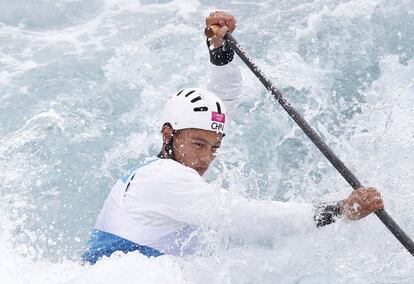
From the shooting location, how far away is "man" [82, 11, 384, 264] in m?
3.56

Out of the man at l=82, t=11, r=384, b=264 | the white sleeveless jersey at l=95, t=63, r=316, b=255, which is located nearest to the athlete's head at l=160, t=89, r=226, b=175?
the man at l=82, t=11, r=384, b=264

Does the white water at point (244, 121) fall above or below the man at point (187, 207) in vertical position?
below

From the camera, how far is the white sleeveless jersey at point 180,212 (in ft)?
11.7

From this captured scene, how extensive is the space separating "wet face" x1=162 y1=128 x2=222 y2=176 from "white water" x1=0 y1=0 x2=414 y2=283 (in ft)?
3.11

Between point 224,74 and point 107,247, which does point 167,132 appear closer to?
point 107,247

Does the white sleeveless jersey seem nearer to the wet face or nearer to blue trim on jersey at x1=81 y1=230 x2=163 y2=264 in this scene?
blue trim on jersey at x1=81 y1=230 x2=163 y2=264

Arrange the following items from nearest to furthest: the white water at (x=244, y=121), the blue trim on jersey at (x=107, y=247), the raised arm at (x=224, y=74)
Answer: the blue trim on jersey at (x=107, y=247) → the raised arm at (x=224, y=74) → the white water at (x=244, y=121)

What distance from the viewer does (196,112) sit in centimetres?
397

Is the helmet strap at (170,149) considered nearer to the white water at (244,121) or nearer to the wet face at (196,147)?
the wet face at (196,147)

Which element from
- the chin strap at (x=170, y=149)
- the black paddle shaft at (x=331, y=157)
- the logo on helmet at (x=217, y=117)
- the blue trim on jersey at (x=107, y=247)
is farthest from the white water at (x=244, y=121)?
the logo on helmet at (x=217, y=117)

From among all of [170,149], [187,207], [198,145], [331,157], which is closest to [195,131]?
[198,145]

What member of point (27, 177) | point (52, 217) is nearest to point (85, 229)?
point (52, 217)

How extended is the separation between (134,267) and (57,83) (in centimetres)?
558

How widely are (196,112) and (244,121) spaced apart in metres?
3.41
